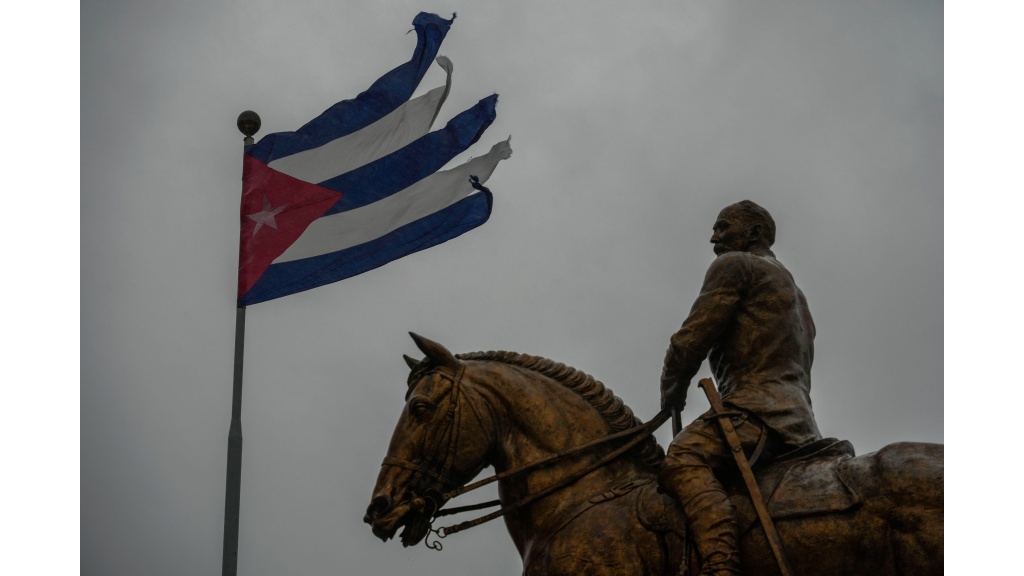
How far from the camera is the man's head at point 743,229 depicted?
11.4 metres

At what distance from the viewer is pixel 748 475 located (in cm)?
980

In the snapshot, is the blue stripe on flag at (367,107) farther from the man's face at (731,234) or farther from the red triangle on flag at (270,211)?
the man's face at (731,234)

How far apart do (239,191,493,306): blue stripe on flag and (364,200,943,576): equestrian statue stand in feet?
13.4

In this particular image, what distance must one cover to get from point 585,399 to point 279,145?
600cm

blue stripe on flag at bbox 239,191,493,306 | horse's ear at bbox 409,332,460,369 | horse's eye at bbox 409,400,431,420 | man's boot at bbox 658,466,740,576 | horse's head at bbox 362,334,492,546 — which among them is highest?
blue stripe on flag at bbox 239,191,493,306

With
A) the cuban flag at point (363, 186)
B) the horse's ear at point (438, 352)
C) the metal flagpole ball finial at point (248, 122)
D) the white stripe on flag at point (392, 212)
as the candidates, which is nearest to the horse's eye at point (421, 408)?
the horse's ear at point (438, 352)

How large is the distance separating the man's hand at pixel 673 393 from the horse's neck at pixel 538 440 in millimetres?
565

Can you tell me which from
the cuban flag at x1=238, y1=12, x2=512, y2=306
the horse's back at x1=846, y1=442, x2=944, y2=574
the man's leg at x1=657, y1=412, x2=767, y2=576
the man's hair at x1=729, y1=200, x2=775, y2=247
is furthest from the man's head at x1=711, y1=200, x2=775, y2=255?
the cuban flag at x1=238, y1=12, x2=512, y2=306

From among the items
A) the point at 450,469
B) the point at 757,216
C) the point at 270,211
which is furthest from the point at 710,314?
the point at 270,211

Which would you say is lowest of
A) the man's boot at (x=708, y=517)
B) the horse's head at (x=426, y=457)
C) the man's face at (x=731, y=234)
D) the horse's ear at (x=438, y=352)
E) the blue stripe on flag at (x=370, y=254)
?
the man's boot at (x=708, y=517)

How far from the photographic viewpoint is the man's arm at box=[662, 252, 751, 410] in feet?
35.0

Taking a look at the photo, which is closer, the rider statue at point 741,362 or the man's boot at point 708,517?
the man's boot at point 708,517

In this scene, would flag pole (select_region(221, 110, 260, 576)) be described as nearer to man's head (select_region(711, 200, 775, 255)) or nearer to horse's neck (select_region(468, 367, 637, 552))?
horse's neck (select_region(468, 367, 637, 552))

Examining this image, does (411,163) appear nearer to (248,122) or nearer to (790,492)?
(248,122)
